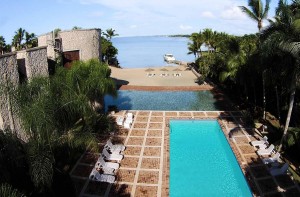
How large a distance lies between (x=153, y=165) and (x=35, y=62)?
7.64 metres

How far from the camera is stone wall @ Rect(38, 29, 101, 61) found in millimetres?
20438

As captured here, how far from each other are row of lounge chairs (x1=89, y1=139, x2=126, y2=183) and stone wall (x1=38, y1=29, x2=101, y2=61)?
8.55 meters

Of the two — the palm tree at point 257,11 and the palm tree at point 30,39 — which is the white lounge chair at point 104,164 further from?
the palm tree at point 30,39

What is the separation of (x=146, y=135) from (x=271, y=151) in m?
6.67

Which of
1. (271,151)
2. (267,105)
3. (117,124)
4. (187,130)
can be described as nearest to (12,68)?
(117,124)

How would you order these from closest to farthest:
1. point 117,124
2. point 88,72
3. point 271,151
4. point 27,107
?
point 27,107, point 271,151, point 88,72, point 117,124

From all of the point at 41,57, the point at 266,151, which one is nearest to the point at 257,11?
the point at 266,151

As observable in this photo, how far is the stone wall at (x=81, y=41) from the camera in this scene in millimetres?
20438

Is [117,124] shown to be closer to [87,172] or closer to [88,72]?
[88,72]

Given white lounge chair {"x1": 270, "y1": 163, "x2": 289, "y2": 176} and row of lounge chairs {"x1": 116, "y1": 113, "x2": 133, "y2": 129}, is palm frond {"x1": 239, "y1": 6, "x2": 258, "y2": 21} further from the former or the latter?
row of lounge chairs {"x1": 116, "y1": 113, "x2": 133, "y2": 129}

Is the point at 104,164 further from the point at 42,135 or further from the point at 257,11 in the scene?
the point at 257,11

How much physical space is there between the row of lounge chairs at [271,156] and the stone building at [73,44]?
1288cm

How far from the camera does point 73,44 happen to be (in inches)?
819

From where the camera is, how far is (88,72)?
1645 centimetres
